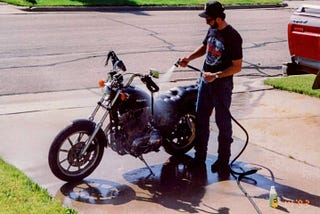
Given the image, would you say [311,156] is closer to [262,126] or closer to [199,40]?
[262,126]

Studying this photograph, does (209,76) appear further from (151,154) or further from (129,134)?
(151,154)

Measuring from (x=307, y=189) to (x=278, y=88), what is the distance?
16.0 ft

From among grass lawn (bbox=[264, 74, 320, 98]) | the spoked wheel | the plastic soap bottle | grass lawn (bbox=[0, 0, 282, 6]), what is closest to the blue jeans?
the spoked wheel

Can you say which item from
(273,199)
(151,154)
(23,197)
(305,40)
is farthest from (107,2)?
(273,199)

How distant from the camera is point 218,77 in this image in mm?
6508

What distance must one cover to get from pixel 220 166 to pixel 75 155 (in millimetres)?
1717

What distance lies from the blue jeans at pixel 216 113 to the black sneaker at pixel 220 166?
0.04 metres

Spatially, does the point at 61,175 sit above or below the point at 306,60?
below

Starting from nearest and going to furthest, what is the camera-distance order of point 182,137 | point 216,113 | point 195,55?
point 216,113 → point 195,55 → point 182,137

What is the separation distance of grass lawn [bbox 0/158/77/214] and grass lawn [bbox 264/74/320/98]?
5811 millimetres

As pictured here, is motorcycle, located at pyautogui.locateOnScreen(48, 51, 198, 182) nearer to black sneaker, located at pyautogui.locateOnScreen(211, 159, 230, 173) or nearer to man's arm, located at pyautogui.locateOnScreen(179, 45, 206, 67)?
man's arm, located at pyautogui.locateOnScreen(179, 45, 206, 67)

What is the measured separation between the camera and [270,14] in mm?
23531

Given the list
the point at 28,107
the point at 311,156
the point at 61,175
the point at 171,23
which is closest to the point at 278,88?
the point at 311,156

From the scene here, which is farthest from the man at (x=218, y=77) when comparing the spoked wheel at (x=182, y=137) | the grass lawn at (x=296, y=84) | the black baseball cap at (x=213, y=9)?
the grass lawn at (x=296, y=84)
